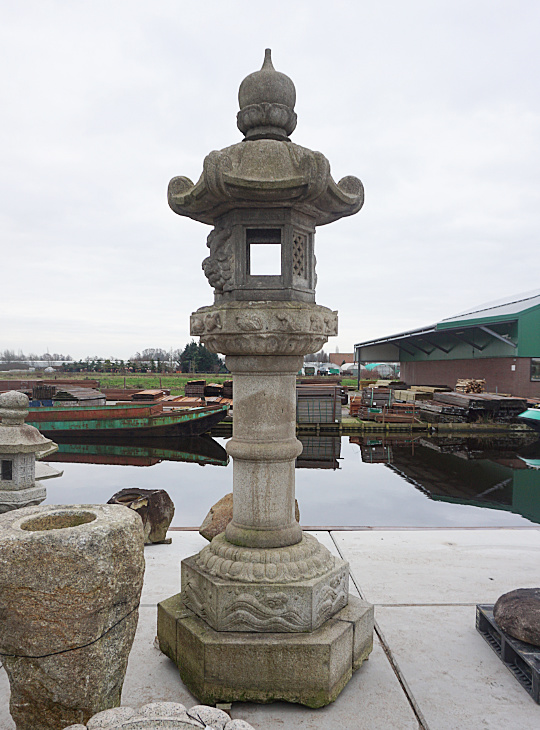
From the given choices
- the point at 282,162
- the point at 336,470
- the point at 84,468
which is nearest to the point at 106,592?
the point at 282,162

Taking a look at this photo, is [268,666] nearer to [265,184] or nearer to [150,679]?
[150,679]

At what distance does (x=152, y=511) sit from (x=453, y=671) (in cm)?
398

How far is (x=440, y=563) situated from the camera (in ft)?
19.2

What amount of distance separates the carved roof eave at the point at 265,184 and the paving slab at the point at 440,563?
4.00 metres

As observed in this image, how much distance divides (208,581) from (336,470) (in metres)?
13.3

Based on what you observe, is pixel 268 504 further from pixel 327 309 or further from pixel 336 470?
pixel 336 470

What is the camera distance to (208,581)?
3.69 metres

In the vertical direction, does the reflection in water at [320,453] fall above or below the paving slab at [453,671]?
below

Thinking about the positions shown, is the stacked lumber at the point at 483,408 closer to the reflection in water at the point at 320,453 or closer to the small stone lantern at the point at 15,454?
the reflection in water at the point at 320,453

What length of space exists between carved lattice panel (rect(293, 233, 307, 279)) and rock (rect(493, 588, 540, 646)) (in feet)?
10.7

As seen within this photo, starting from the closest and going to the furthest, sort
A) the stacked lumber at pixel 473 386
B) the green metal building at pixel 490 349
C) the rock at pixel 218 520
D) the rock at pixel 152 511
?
the rock at pixel 218 520
the rock at pixel 152 511
the green metal building at pixel 490 349
the stacked lumber at pixel 473 386

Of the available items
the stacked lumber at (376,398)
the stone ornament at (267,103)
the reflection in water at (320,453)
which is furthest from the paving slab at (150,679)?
the stacked lumber at (376,398)

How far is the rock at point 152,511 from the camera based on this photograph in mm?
6285

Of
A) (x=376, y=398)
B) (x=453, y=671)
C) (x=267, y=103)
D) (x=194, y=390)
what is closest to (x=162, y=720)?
(x=453, y=671)
